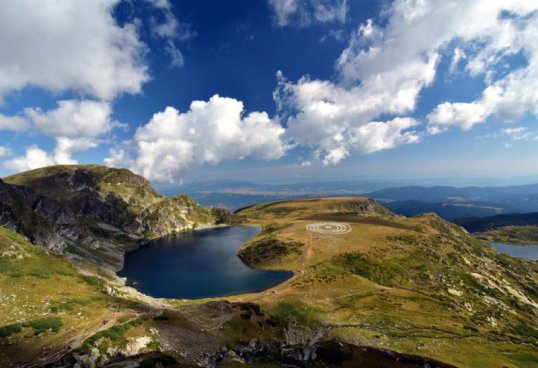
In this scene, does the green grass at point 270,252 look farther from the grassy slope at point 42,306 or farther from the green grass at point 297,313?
the grassy slope at point 42,306

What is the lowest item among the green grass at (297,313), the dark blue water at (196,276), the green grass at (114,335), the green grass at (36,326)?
the dark blue water at (196,276)

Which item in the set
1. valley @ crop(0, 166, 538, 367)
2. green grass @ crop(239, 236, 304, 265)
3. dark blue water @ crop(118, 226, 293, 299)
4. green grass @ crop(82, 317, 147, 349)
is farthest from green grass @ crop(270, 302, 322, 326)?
green grass @ crop(239, 236, 304, 265)

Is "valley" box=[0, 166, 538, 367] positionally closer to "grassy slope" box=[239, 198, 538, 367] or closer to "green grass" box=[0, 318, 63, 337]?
"green grass" box=[0, 318, 63, 337]

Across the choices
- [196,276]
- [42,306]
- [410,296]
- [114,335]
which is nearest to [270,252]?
[196,276]

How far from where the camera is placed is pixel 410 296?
11306 centimetres

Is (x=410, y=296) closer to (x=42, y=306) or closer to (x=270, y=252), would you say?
(x=270, y=252)

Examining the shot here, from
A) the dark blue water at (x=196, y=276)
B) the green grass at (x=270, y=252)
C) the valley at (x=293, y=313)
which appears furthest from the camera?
the green grass at (x=270, y=252)

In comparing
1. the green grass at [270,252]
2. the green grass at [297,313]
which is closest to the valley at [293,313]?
the green grass at [297,313]

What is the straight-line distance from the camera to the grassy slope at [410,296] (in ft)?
241

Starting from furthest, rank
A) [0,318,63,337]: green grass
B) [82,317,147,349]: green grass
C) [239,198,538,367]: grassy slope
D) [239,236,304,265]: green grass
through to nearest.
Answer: [239,236,304,265]: green grass
[239,198,538,367]: grassy slope
[0,318,63,337]: green grass
[82,317,147,349]: green grass

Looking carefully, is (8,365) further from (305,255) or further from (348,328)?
(305,255)

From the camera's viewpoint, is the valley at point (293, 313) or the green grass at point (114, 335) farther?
the valley at point (293, 313)

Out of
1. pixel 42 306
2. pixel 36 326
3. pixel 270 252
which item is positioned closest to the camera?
pixel 36 326

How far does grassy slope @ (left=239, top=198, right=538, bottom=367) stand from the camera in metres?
73.5
